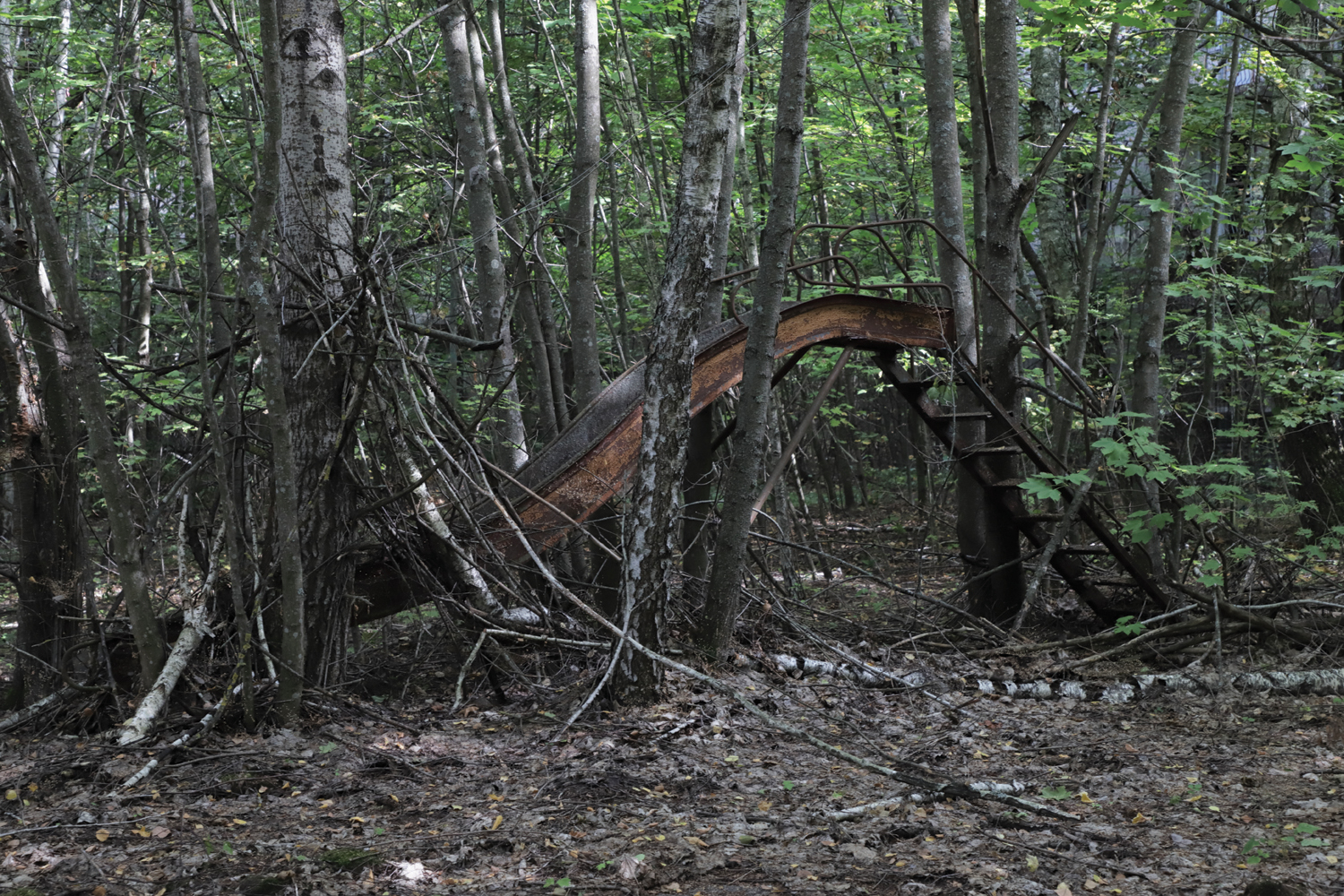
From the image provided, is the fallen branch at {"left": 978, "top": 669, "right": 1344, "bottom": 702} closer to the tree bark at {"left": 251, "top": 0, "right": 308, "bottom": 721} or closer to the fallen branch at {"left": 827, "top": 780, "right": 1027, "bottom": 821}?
the fallen branch at {"left": 827, "top": 780, "right": 1027, "bottom": 821}

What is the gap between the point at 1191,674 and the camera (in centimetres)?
603

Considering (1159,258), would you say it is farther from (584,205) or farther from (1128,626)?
(584,205)

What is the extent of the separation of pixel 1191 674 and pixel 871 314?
10.9ft

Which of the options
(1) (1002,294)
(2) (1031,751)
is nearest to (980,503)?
(1) (1002,294)

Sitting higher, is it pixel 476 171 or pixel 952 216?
pixel 476 171

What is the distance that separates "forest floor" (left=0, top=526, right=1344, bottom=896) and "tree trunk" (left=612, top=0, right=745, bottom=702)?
0.70 meters

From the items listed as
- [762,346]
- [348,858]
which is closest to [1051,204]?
[762,346]

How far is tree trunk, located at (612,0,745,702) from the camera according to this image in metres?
4.91

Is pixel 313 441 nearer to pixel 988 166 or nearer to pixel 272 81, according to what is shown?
pixel 272 81

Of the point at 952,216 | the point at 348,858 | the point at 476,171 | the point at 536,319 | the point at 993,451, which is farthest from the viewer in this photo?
the point at 536,319

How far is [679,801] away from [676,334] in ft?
7.60

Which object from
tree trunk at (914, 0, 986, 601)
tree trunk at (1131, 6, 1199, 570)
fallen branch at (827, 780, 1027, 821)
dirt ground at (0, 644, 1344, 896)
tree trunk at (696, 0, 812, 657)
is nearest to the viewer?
dirt ground at (0, 644, 1344, 896)

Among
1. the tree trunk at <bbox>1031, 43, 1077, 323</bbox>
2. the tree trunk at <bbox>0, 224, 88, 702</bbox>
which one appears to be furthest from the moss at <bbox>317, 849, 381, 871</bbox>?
the tree trunk at <bbox>1031, 43, 1077, 323</bbox>

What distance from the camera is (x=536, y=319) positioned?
834cm
